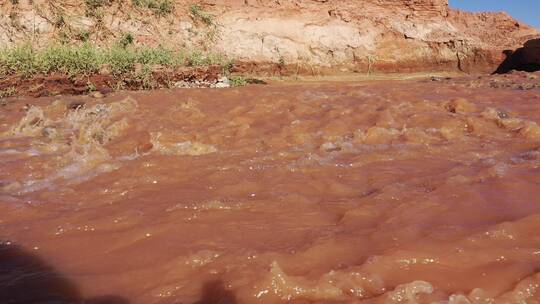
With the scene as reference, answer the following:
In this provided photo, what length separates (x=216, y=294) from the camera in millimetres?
1900

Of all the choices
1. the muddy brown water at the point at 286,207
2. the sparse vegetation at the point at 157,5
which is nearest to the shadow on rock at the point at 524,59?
the muddy brown water at the point at 286,207

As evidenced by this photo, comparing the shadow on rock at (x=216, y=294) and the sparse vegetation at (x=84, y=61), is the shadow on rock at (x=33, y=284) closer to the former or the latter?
the shadow on rock at (x=216, y=294)

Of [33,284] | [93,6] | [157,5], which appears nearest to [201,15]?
[157,5]

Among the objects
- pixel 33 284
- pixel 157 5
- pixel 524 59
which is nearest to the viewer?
pixel 33 284

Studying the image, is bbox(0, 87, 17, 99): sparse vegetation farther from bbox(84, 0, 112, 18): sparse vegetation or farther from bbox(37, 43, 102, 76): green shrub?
bbox(84, 0, 112, 18): sparse vegetation

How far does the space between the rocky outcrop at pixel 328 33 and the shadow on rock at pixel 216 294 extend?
1105cm

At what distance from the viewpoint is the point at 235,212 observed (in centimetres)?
280

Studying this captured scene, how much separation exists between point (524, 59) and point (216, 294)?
45.5ft

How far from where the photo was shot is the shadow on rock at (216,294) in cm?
185

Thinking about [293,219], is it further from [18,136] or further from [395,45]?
[395,45]

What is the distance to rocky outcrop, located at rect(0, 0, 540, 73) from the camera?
12602 mm

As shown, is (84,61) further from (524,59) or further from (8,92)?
(524,59)

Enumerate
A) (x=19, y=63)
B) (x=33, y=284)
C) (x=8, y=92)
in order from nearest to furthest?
(x=33, y=284)
(x=8, y=92)
(x=19, y=63)

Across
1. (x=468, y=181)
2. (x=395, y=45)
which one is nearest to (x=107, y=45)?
(x=395, y=45)
